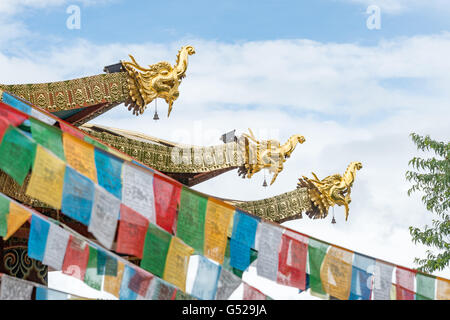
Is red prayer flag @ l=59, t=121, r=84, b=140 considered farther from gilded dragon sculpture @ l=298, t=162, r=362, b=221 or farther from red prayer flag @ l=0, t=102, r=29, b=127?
gilded dragon sculpture @ l=298, t=162, r=362, b=221

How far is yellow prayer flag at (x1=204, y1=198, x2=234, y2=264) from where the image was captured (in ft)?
23.7

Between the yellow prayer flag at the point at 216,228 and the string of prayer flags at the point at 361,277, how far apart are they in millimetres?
1860

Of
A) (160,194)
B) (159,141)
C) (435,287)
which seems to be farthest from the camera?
(159,141)

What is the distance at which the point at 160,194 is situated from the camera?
22.7 ft

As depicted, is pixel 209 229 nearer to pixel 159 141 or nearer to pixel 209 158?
pixel 209 158

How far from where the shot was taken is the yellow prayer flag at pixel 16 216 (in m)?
6.18

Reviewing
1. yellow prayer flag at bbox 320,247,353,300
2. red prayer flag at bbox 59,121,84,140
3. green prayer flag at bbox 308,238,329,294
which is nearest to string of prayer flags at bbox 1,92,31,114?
red prayer flag at bbox 59,121,84,140

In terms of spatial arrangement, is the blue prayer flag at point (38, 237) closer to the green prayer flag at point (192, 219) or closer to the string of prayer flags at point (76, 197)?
the string of prayer flags at point (76, 197)

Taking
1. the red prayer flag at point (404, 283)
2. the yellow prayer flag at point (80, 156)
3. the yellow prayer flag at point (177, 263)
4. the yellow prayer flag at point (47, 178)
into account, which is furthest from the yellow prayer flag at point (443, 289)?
the yellow prayer flag at point (47, 178)

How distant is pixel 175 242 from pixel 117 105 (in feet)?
19.0

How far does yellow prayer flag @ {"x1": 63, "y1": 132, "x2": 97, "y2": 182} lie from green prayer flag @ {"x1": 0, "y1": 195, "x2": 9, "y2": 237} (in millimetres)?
627

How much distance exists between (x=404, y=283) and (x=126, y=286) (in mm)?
3836
